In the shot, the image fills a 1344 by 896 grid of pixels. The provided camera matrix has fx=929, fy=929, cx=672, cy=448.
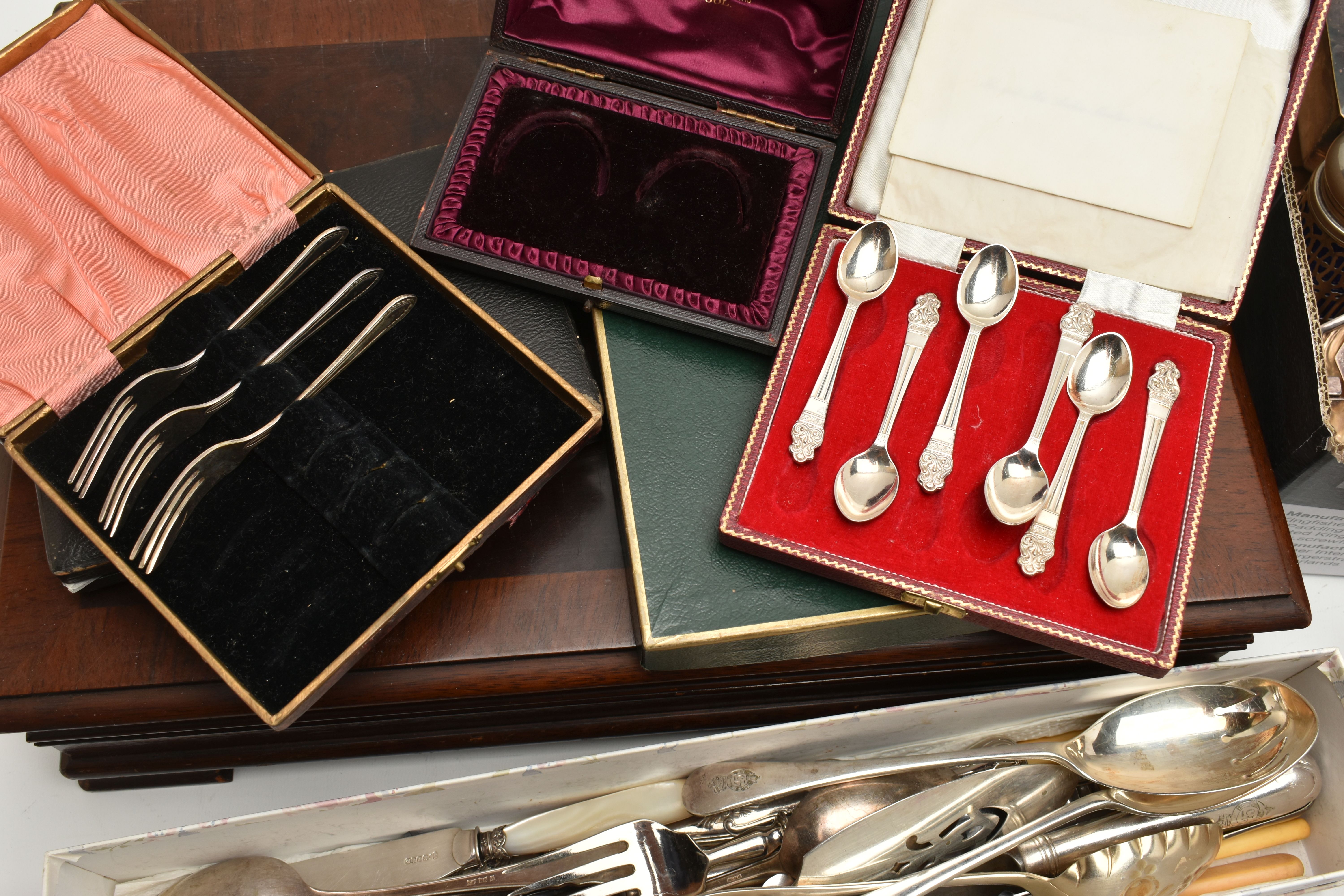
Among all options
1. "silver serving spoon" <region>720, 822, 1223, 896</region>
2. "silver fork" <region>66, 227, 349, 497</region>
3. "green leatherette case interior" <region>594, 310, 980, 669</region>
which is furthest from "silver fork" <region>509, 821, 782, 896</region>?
"silver fork" <region>66, 227, 349, 497</region>

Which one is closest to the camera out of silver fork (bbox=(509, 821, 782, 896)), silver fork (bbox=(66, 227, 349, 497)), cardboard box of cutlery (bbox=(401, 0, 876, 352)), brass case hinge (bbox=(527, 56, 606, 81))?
silver fork (bbox=(509, 821, 782, 896))

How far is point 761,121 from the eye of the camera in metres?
1.22

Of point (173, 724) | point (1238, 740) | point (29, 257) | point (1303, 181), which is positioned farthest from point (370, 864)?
point (1303, 181)

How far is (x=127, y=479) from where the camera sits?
40.0 inches

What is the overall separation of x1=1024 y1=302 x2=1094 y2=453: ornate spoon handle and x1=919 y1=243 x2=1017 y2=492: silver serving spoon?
0.07 m

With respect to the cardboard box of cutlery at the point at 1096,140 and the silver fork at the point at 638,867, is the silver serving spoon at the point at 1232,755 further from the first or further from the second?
the cardboard box of cutlery at the point at 1096,140

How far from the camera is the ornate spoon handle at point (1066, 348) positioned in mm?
1057

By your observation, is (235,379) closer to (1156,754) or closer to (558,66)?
(558,66)

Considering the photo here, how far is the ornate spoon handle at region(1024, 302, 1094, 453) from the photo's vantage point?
41.6 inches

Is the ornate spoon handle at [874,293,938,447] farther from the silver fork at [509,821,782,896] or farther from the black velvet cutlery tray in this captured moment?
the silver fork at [509,821,782,896]

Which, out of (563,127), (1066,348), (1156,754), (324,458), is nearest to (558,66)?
(563,127)

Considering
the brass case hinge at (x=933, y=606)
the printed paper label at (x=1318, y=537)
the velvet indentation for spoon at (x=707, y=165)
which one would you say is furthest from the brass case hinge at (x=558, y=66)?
the printed paper label at (x=1318, y=537)

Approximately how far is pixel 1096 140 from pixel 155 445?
1156 mm

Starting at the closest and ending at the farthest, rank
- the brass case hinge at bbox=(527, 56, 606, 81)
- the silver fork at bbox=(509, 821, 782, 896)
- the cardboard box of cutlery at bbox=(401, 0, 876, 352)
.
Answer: the silver fork at bbox=(509, 821, 782, 896), the cardboard box of cutlery at bbox=(401, 0, 876, 352), the brass case hinge at bbox=(527, 56, 606, 81)
